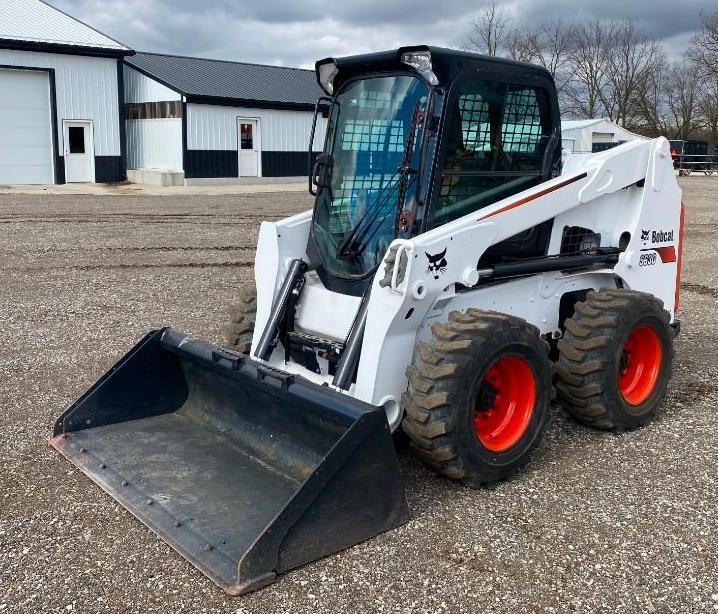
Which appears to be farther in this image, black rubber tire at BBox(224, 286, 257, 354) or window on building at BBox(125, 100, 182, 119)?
window on building at BBox(125, 100, 182, 119)

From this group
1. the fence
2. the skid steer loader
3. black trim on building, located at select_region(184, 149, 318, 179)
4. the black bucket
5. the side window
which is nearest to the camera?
→ the black bucket

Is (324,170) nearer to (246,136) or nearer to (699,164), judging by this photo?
(246,136)

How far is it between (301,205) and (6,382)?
53.9 ft

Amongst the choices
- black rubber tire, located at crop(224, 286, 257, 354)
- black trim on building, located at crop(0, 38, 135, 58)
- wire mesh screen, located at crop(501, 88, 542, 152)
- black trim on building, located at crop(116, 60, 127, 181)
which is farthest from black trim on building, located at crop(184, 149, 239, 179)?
wire mesh screen, located at crop(501, 88, 542, 152)

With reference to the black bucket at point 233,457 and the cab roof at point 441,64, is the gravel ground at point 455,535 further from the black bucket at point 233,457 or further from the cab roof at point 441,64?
the cab roof at point 441,64

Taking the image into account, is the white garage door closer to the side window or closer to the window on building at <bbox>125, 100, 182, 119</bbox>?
the window on building at <bbox>125, 100, 182, 119</bbox>

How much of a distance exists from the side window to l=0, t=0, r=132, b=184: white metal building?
25043 mm

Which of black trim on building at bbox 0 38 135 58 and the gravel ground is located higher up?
black trim on building at bbox 0 38 135 58

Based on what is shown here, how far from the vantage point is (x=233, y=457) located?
4418 mm

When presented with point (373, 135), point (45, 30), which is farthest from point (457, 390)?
point (45, 30)

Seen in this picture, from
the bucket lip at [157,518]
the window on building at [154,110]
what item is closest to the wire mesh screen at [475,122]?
the bucket lip at [157,518]

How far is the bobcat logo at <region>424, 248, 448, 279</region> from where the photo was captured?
4.14 metres

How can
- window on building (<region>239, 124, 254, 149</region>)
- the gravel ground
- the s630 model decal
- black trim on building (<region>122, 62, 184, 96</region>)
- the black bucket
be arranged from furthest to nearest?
window on building (<region>239, 124, 254, 149</region>) < black trim on building (<region>122, 62, 184, 96</region>) < the s630 model decal < the black bucket < the gravel ground

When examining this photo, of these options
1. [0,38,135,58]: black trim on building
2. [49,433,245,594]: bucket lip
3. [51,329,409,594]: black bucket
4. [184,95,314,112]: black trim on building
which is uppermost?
[0,38,135,58]: black trim on building
